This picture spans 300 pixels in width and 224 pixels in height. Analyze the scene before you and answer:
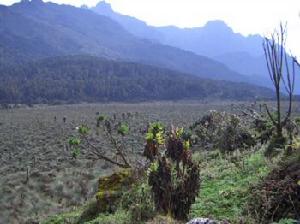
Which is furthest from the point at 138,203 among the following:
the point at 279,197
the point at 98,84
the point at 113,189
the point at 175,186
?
the point at 98,84

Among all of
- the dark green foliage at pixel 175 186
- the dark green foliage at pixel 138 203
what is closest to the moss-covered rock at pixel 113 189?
the dark green foliage at pixel 138 203

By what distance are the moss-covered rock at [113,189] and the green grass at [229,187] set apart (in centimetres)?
164

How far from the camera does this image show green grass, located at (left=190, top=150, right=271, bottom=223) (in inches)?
319

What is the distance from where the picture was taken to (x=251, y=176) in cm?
967

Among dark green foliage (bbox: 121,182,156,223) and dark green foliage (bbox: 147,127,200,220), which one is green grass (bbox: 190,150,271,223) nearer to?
dark green foliage (bbox: 147,127,200,220)

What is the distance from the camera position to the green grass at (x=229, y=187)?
319 inches

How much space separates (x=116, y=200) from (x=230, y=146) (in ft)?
21.0

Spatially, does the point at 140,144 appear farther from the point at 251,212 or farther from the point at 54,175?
the point at 251,212

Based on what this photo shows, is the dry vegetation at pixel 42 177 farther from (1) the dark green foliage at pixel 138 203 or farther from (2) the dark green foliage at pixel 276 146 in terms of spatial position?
(2) the dark green foliage at pixel 276 146

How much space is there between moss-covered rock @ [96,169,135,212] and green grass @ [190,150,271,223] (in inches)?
64.6

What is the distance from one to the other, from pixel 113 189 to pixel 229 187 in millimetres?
2966

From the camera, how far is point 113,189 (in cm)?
1137

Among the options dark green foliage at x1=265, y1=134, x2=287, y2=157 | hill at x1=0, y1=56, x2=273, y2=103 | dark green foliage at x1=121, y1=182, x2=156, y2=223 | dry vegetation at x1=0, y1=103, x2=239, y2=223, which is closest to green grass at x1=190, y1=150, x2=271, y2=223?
dark green foliage at x1=265, y1=134, x2=287, y2=157

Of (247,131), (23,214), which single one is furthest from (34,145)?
(247,131)
